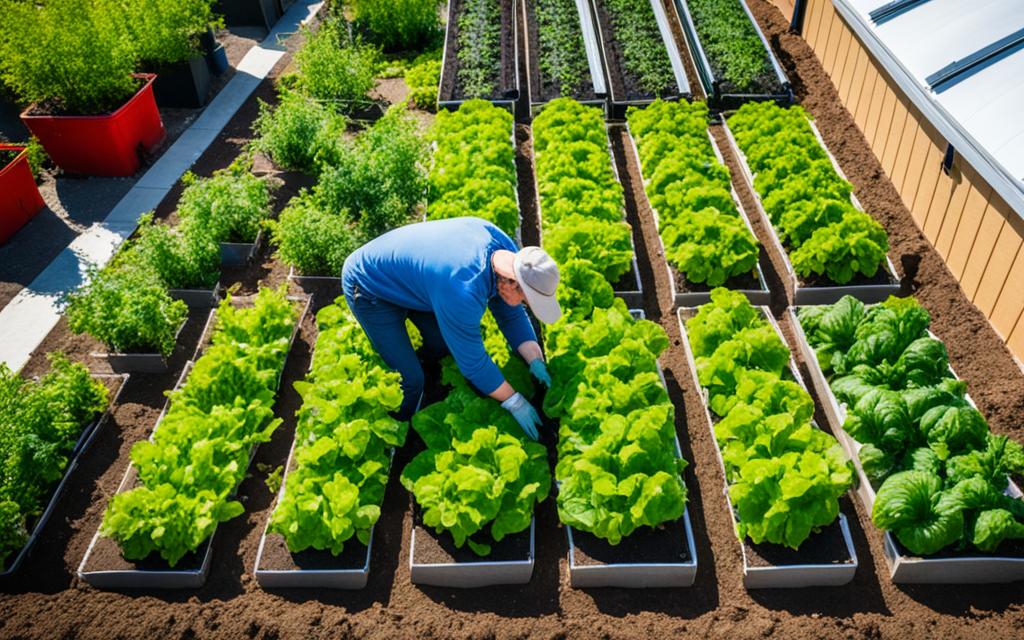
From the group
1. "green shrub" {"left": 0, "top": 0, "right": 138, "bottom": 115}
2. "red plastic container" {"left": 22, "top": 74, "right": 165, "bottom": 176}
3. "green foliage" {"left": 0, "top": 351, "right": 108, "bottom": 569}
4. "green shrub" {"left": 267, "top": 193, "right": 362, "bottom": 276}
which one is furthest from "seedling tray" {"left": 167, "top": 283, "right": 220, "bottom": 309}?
"green shrub" {"left": 0, "top": 0, "right": 138, "bottom": 115}

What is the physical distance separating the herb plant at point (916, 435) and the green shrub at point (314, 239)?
14.1ft

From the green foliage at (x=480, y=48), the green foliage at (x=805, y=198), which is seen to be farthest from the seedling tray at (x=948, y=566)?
the green foliage at (x=480, y=48)

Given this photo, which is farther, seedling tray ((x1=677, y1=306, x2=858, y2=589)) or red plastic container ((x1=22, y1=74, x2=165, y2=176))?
red plastic container ((x1=22, y1=74, x2=165, y2=176))

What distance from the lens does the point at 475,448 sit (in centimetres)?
516

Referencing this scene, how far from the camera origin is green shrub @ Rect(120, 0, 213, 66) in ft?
33.5

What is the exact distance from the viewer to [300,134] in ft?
28.5

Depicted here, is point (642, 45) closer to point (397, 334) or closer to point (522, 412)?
point (397, 334)

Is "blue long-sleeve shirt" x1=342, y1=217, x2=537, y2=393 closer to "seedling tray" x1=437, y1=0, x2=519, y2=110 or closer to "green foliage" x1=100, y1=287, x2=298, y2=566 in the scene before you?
"green foliage" x1=100, y1=287, x2=298, y2=566

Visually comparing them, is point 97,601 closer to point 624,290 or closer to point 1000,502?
point 624,290

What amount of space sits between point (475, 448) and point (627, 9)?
375 inches

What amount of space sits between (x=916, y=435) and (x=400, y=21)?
995 centimetres

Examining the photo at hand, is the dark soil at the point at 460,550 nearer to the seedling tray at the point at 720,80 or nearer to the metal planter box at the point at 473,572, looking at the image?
the metal planter box at the point at 473,572

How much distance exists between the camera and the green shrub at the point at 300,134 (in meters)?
8.48

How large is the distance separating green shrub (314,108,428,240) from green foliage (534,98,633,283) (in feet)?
4.45
